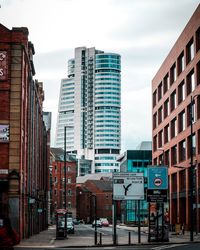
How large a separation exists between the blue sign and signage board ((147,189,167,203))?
1.02 feet

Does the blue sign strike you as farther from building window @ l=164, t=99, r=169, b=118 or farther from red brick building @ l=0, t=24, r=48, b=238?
building window @ l=164, t=99, r=169, b=118

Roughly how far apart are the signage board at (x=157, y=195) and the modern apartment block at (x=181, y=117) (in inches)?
854

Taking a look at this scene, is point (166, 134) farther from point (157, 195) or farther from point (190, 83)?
point (157, 195)

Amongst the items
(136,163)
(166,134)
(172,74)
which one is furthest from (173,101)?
(136,163)

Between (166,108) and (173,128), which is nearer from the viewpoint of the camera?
(173,128)

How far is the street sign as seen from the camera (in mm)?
45656

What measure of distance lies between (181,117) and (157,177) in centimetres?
3669

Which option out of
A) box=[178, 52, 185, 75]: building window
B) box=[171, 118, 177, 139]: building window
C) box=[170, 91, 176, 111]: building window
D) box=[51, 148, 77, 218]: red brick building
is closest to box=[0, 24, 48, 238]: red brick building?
box=[178, 52, 185, 75]: building window

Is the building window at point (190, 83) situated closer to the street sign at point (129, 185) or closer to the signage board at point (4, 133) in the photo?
the street sign at point (129, 185)

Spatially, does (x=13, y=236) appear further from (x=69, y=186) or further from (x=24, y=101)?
(x=69, y=186)

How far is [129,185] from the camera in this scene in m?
45.8

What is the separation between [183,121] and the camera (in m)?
80.3

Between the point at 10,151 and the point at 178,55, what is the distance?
143 ft

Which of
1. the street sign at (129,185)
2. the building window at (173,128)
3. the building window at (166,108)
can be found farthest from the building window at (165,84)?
the street sign at (129,185)
